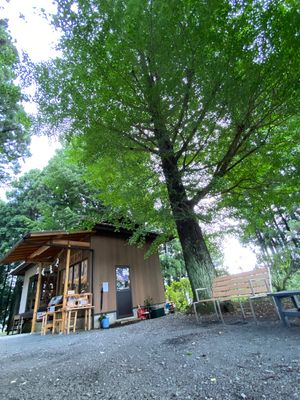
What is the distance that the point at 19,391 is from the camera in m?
2.28

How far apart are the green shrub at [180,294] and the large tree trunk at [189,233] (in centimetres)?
712

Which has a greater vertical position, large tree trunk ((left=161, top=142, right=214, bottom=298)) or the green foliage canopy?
the green foliage canopy

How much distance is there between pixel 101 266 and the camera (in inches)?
365

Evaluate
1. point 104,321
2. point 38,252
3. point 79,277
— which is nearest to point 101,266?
point 79,277

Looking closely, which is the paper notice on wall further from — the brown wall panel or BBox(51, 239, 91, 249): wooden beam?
BBox(51, 239, 91, 249): wooden beam

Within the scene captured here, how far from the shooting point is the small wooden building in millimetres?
8586

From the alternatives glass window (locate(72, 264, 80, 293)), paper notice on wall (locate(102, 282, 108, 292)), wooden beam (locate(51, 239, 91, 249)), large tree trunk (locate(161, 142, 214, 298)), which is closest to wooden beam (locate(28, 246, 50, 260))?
wooden beam (locate(51, 239, 91, 249))

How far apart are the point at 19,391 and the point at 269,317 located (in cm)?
414

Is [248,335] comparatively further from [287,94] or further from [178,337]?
[287,94]

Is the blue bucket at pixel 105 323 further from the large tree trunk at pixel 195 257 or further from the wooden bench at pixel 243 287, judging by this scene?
the wooden bench at pixel 243 287

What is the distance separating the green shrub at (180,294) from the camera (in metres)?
12.2

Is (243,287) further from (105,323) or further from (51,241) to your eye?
(51,241)

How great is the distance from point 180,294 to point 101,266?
5.31 metres

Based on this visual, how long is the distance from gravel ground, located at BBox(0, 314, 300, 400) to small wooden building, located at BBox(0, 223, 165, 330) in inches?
202
